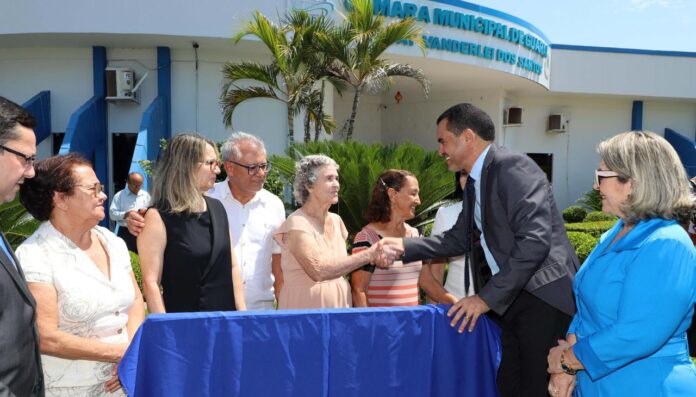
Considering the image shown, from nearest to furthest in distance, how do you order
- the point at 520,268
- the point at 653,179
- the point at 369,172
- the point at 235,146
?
1. the point at 653,179
2. the point at 520,268
3. the point at 235,146
4. the point at 369,172

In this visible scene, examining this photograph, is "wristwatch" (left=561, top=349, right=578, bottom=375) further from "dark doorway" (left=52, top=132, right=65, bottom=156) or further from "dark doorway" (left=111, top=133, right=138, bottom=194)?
"dark doorway" (left=52, top=132, right=65, bottom=156)

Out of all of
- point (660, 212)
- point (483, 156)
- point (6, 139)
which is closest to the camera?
point (6, 139)

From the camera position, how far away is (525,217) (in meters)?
2.75

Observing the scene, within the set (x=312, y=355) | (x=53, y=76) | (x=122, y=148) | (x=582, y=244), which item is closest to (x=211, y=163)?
(x=312, y=355)

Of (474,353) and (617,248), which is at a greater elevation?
(617,248)

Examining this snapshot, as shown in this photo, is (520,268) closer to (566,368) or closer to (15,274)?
(566,368)

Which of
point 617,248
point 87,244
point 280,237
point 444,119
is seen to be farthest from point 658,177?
point 87,244

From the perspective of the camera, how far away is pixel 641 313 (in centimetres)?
215

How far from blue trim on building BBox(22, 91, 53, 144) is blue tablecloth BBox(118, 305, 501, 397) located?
40.8 ft

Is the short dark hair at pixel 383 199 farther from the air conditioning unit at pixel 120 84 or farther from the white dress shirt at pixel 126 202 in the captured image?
the air conditioning unit at pixel 120 84

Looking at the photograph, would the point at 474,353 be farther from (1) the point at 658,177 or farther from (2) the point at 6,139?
(2) the point at 6,139

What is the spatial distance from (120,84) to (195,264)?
11.4 metres

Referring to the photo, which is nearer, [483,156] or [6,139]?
[6,139]

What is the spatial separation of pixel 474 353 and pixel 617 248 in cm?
104
